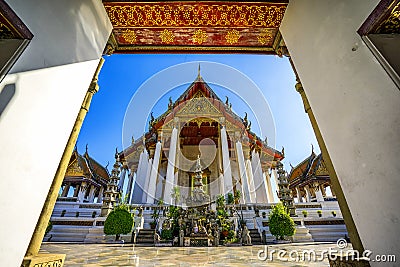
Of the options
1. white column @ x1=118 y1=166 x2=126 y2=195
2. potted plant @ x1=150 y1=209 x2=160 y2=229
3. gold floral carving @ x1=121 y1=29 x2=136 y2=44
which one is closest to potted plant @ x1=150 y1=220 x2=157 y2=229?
potted plant @ x1=150 y1=209 x2=160 y2=229

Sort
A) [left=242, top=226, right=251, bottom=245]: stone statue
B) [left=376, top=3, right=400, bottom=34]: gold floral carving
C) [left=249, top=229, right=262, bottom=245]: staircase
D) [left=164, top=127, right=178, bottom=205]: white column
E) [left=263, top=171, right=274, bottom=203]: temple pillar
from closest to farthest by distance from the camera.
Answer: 1. [left=376, top=3, right=400, bottom=34]: gold floral carving
2. [left=242, top=226, right=251, bottom=245]: stone statue
3. [left=249, top=229, right=262, bottom=245]: staircase
4. [left=164, top=127, right=178, bottom=205]: white column
5. [left=263, top=171, right=274, bottom=203]: temple pillar

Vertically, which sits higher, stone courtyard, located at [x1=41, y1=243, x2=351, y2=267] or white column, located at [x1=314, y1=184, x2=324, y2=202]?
white column, located at [x1=314, y1=184, x2=324, y2=202]

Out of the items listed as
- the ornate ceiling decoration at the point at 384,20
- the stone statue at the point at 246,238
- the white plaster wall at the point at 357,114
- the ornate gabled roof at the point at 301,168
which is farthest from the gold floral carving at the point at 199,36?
the ornate gabled roof at the point at 301,168

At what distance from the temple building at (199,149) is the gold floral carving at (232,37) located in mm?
9731

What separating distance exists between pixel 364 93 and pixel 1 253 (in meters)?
2.85

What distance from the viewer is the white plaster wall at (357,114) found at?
4.61ft

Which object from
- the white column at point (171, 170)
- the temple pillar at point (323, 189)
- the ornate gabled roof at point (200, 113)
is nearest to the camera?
the white column at point (171, 170)

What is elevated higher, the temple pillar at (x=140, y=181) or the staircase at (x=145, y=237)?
the temple pillar at (x=140, y=181)

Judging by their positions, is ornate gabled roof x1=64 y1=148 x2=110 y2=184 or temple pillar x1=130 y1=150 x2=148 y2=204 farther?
ornate gabled roof x1=64 y1=148 x2=110 y2=184

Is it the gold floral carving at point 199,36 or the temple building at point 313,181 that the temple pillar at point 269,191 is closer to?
the temple building at point 313,181

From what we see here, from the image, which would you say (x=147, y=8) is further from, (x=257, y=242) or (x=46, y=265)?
(x=257, y=242)

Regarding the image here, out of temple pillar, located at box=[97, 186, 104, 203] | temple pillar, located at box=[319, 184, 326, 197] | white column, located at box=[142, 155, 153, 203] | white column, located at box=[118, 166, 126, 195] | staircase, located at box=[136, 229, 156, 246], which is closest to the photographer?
staircase, located at box=[136, 229, 156, 246]

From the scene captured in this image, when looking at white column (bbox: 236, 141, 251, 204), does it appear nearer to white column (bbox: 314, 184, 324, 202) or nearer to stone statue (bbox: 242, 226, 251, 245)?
stone statue (bbox: 242, 226, 251, 245)

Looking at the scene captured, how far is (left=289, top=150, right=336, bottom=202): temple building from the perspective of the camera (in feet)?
55.4
